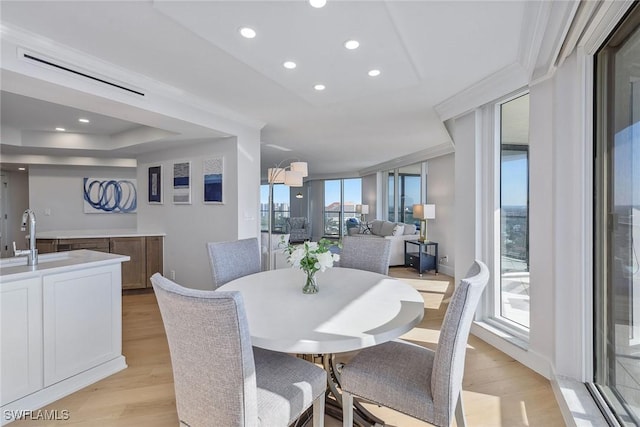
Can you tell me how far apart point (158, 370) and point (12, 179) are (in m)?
7.10

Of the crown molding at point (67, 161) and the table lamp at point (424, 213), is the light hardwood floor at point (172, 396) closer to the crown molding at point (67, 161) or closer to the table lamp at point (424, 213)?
the table lamp at point (424, 213)

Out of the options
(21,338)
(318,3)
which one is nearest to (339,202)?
(318,3)

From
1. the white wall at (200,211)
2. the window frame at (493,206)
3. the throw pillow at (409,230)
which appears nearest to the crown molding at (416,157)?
the throw pillow at (409,230)

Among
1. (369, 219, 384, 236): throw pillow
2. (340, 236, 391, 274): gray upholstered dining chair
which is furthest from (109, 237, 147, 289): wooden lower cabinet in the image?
(369, 219, 384, 236): throw pillow

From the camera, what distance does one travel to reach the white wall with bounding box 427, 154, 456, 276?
5.66 metres

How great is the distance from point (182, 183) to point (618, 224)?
4.59 meters

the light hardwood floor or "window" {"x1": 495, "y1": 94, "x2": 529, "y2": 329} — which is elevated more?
"window" {"x1": 495, "y1": 94, "x2": 529, "y2": 329}

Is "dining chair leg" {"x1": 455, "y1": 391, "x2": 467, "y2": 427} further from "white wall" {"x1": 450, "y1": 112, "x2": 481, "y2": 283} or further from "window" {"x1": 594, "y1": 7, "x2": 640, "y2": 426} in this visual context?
"white wall" {"x1": 450, "y1": 112, "x2": 481, "y2": 283}

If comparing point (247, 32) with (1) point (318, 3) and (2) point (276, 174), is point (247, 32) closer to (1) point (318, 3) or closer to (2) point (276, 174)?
(1) point (318, 3)

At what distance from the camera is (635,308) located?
61.1 inches

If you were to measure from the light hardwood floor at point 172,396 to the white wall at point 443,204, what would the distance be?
118 inches

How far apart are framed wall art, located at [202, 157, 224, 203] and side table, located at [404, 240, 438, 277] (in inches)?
144

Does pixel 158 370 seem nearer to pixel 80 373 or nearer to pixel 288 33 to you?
pixel 80 373

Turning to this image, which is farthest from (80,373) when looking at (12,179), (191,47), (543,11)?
(12,179)
